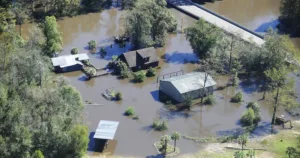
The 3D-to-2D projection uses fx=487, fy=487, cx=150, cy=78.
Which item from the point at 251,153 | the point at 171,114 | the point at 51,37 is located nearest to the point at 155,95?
the point at 171,114

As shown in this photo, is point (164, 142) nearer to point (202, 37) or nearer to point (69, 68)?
point (69, 68)

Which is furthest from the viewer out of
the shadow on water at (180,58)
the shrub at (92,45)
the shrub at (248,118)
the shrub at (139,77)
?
the shrub at (92,45)

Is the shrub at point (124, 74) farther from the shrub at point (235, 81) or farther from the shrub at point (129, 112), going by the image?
the shrub at point (235, 81)

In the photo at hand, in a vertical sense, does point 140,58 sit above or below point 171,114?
above

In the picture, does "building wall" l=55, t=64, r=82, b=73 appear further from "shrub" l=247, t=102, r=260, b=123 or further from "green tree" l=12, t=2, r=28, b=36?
"shrub" l=247, t=102, r=260, b=123

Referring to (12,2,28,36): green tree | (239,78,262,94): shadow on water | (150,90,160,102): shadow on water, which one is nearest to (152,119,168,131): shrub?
(150,90,160,102): shadow on water

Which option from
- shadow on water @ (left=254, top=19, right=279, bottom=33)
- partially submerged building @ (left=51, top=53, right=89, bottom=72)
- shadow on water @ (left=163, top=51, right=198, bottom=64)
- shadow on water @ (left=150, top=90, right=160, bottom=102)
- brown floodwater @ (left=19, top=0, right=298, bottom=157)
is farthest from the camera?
shadow on water @ (left=254, top=19, right=279, bottom=33)

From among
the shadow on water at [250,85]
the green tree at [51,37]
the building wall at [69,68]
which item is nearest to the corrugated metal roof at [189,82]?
the shadow on water at [250,85]
